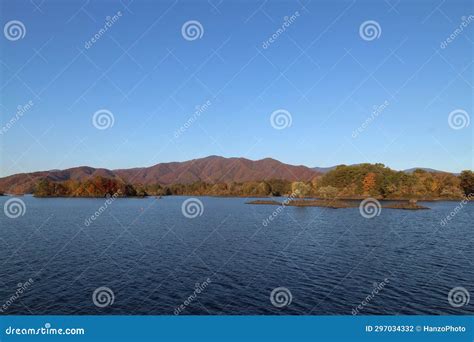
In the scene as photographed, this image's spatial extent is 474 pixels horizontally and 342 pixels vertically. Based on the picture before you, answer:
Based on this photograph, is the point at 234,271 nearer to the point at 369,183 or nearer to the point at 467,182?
the point at 369,183

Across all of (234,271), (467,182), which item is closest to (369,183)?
(467,182)

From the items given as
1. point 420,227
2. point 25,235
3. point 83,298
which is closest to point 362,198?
point 420,227

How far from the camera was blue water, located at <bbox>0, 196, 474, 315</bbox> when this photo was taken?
2436cm

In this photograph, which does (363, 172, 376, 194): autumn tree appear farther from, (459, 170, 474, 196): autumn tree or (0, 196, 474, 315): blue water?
(0, 196, 474, 315): blue water

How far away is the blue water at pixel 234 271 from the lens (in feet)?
79.9

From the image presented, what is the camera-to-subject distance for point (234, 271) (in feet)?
107

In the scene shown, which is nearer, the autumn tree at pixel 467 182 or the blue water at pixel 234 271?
the blue water at pixel 234 271

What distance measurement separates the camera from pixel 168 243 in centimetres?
4784

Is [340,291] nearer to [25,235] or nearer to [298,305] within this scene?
[298,305]

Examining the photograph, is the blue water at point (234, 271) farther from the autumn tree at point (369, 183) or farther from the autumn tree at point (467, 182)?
the autumn tree at point (467, 182)

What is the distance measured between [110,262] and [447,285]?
3346 centimetres

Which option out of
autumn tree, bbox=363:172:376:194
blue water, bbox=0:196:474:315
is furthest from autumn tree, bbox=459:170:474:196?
blue water, bbox=0:196:474:315

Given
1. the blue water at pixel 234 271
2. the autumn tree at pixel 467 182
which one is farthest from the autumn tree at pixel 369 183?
the blue water at pixel 234 271

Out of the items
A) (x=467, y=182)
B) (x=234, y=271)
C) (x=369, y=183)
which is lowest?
(x=234, y=271)
